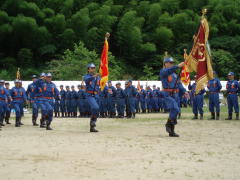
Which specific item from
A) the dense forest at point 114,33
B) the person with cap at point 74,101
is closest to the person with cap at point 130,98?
the person with cap at point 74,101

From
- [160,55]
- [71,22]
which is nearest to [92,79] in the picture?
[71,22]

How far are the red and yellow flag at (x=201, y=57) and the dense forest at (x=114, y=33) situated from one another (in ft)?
115

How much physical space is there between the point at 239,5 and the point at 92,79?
55.6 m

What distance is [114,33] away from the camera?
63.9m

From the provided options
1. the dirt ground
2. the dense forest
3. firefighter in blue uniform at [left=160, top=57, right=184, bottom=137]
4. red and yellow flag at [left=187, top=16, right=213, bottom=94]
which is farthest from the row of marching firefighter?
the dense forest

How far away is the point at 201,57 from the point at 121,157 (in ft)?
20.0

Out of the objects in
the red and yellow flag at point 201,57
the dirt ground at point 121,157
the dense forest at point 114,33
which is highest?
the dense forest at point 114,33

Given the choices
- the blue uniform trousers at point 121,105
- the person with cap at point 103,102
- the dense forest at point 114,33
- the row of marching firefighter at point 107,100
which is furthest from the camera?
the dense forest at point 114,33

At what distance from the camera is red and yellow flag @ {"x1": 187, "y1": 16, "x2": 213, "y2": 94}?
1416 centimetres

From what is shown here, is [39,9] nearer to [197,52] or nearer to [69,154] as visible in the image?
[197,52]

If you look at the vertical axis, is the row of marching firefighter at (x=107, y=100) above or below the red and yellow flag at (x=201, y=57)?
below

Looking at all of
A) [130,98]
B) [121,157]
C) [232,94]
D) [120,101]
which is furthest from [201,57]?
[120,101]

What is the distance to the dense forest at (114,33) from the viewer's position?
55344mm

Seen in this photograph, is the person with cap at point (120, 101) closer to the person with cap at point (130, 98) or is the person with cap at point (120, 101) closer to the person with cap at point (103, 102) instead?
the person with cap at point (130, 98)
